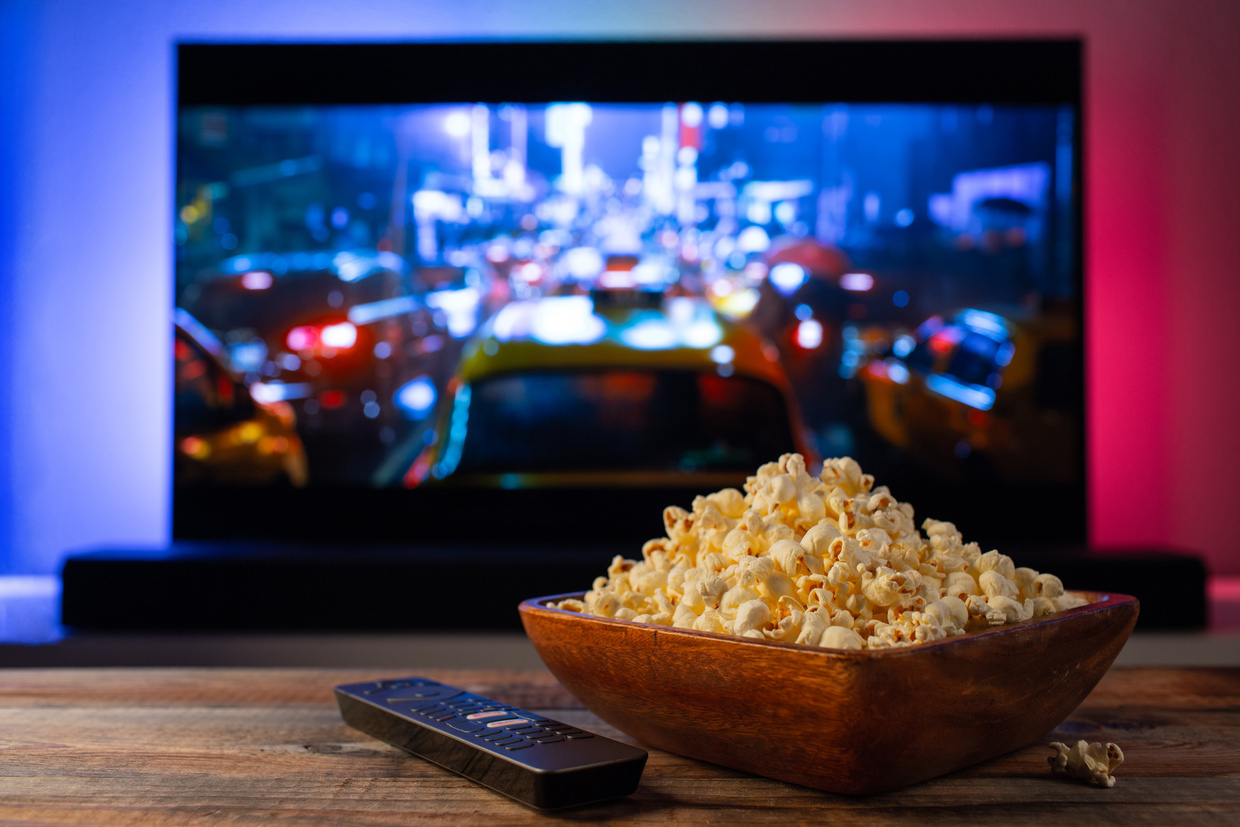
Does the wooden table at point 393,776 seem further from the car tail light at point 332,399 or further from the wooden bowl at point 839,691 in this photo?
the car tail light at point 332,399

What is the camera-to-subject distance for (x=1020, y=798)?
551 mm

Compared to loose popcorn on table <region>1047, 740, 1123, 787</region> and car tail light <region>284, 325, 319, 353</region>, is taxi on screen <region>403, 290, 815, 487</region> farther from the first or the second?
loose popcorn on table <region>1047, 740, 1123, 787</region>

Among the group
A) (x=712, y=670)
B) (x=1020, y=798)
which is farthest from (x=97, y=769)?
(x=1020, y=798)

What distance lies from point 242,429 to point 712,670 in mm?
2472

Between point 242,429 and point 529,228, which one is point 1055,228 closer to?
point 529,228

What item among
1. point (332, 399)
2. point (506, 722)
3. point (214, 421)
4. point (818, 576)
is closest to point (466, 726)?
point (506, 722)

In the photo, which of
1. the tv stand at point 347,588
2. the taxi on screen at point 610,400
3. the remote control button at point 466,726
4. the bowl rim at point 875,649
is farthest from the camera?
the taxi on screen at point 610,400

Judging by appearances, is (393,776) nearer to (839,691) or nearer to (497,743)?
(497,743)

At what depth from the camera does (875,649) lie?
0.50 metres

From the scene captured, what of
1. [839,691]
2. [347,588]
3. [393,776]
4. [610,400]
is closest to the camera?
[839,691]

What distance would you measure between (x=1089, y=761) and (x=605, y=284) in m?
2.26

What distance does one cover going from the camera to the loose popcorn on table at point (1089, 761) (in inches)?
22.5

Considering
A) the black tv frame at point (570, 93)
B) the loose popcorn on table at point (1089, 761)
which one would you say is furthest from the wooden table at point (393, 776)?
the black tv frame at point (570, 93)

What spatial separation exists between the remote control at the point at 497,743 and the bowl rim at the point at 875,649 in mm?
66
